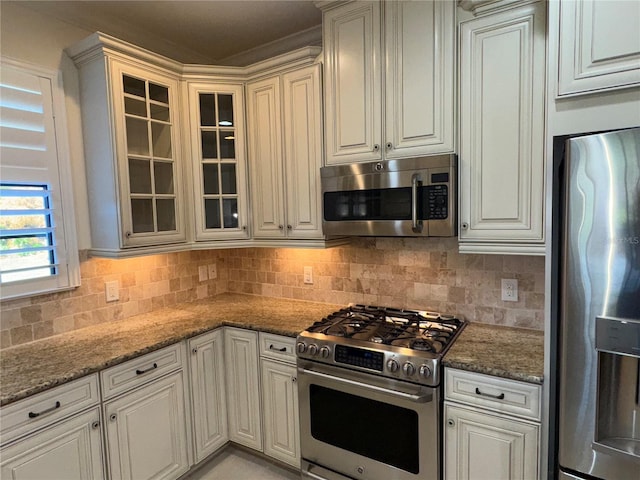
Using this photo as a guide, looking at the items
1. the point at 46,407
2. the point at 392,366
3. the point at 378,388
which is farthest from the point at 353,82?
the point at 46,407

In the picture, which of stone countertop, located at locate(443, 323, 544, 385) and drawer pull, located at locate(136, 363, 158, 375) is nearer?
stone countertop, located at locate(443, 323, 544, 385)

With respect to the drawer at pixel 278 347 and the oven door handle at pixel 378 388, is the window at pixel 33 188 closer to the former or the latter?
the drawer at pixel 278 347

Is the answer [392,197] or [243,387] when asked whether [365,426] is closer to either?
[243,387]

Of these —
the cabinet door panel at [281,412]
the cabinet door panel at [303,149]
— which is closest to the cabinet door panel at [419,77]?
the cabinet door panel at [303,149]

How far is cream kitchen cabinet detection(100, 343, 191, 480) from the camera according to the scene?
1824 millimetres

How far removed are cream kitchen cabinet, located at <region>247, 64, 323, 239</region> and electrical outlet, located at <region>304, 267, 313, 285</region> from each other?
1.30 ft

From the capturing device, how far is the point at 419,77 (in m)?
1.88

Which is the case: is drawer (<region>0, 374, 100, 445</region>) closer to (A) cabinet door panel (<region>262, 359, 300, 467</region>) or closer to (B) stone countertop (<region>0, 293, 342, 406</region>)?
(B) stone countertop (<region>0, 293, 342, 406</region>)

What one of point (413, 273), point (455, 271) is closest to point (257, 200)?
point (413, 273)

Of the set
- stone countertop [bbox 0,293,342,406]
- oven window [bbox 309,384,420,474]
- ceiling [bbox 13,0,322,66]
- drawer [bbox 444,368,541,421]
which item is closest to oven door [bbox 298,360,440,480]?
oven window [bbox 309,384,420,474]

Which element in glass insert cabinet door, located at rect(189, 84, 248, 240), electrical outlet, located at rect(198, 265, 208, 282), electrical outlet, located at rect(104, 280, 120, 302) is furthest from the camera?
electrical outlet, located at rect(198, 265, 208, 282)

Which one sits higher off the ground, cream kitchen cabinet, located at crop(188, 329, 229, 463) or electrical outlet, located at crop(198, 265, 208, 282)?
electrical outlet, located at crop(198, 265, 208, 282)

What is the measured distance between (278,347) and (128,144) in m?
1.47

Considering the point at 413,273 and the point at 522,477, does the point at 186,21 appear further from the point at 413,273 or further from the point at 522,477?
the point at 522,477
